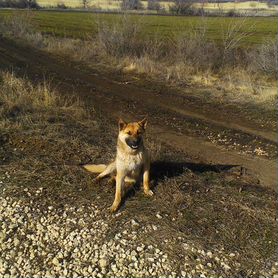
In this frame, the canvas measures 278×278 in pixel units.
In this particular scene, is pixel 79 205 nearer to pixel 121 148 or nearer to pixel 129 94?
pixel 121 148

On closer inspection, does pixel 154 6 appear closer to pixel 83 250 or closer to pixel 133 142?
pixel 133 142

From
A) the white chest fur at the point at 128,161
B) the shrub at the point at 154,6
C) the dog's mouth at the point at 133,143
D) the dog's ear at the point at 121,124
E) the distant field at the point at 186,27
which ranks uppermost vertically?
the dog's ear at the point at 121,124

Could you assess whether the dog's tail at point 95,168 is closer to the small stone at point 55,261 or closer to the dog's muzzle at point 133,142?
the dog's muzzle at point 133,142

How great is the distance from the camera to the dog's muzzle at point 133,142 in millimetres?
6115

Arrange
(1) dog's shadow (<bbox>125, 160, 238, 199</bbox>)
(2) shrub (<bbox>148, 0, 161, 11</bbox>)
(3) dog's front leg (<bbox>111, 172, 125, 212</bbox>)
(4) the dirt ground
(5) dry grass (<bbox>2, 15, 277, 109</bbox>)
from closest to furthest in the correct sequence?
1. (4) the dirt ground
2. (3) dog's front leg (<bbox>111, 172, 125, 212</bbox>)
3. (1) dog's shadow (<bbox>125, 160, 238, 199</bbox>)
4. (5) dry grass (<bbox>2, 15, 277, 109</bbox>)
5. (2) shrub (<bbox>148, 0, 161, 11</bbox>)

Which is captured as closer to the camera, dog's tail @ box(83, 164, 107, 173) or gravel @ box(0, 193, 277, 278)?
gravel @ box(0, 193, 277, 278)

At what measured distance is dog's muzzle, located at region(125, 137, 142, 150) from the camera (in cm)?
612

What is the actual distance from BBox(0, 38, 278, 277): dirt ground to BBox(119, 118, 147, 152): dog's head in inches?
41.8

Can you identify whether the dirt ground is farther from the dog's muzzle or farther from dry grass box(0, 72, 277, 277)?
the dog's muzzle

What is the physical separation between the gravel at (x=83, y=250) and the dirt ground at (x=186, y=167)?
0.46 feet

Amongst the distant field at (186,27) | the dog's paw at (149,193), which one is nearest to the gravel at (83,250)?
the dog's paw at (149,193)

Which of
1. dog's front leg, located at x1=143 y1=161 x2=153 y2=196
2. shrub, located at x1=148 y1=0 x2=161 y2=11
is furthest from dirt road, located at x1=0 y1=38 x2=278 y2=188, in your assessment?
shrub, located at x1=148 y1=0 x2=161 y2=11

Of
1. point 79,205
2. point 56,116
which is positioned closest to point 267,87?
point 56,116

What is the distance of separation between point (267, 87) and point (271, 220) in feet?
35.3
